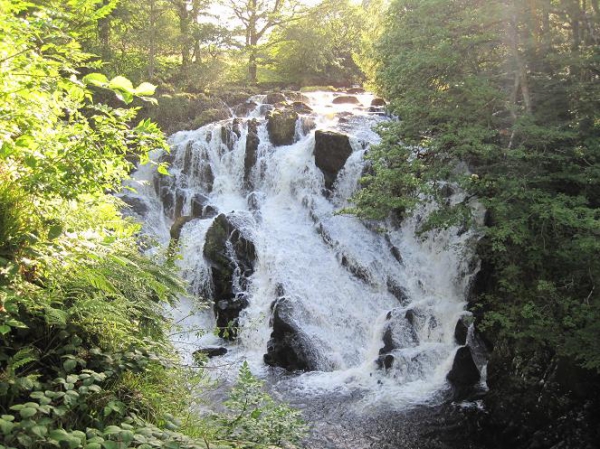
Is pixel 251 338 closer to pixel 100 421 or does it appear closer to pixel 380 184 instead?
pixel 380 184

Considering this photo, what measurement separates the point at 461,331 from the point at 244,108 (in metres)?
15.6

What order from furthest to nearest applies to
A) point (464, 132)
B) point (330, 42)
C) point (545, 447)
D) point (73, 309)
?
point (330, 42), point (464, 132), point (545, 447), point (73, 309)

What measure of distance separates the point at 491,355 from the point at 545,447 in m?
2.39

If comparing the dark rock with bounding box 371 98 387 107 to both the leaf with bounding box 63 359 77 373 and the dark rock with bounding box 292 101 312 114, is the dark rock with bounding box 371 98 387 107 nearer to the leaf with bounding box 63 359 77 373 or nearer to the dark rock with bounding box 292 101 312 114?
the dark rock with bounding box 292 101 312 114

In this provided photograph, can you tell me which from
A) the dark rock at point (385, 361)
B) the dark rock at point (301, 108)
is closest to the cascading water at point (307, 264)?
the dark rock at point (385, 361)

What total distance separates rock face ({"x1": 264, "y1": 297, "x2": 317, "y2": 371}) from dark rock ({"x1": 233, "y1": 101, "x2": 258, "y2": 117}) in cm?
1290

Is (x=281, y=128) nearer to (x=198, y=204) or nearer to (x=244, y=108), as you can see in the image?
(x=198, y=204)

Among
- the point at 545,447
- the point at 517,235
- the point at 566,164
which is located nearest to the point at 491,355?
the point at 545,447

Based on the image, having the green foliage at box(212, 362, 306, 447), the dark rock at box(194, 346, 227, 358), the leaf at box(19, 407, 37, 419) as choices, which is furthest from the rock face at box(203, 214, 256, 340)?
the leaf at box(19, 407, 37, 419)

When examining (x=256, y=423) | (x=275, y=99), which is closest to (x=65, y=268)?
(x=256, y=423)

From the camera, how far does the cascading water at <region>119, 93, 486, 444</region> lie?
1043 cm

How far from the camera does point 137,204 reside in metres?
16.8

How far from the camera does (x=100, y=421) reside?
2.54m

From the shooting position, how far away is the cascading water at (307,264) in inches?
411
